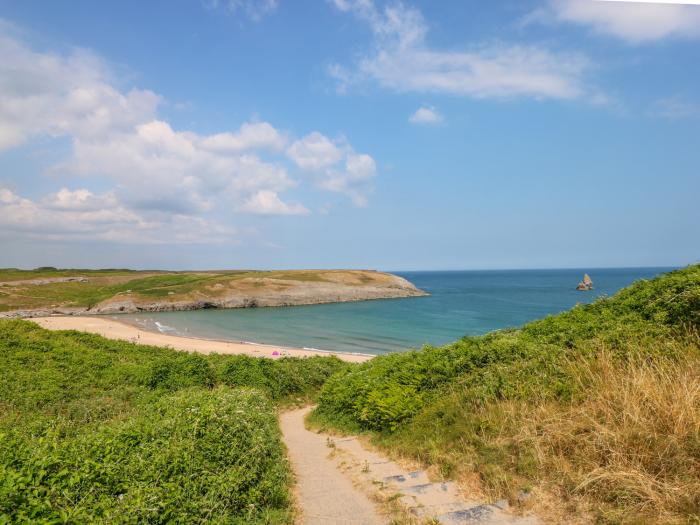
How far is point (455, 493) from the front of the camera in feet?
20.3

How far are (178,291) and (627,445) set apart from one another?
101 metres

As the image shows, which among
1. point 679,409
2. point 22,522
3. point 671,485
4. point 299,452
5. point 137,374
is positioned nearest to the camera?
point 22,522

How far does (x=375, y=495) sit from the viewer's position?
21.9 ft

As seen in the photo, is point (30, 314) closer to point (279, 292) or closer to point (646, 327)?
point (279, 292)

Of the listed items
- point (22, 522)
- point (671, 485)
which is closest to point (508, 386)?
point (671, 485)

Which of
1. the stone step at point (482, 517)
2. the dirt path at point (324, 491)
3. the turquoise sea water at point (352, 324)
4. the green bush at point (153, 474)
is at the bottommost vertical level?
the turquoise sea water at point (352, 324)

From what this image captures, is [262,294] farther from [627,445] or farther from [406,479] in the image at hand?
[627,445]

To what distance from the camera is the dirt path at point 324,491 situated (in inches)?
245

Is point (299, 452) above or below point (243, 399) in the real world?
below

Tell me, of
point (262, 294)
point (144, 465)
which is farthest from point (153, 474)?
point (262, 294)

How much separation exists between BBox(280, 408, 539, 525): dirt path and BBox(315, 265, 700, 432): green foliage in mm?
1812

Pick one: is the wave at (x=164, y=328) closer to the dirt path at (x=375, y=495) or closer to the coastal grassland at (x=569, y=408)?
the coastal grassland at (x=569, y=408)

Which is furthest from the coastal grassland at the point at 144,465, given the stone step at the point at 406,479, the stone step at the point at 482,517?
the stone step at the point at 482,517

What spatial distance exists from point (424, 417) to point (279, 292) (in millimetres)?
92930
